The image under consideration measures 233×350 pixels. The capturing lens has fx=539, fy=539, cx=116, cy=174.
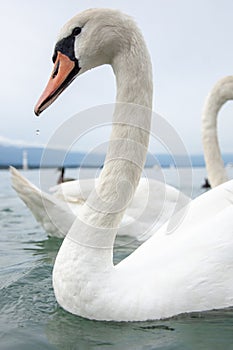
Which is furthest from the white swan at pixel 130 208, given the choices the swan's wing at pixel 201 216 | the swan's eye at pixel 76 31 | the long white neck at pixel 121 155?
the swan's eye at pixel 76 31

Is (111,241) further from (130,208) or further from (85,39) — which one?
(130,208)

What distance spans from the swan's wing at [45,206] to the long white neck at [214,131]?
5.52 feet

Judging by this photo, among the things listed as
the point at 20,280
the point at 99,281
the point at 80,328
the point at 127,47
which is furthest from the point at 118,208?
the point at 20,280

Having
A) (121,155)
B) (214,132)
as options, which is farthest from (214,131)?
(121,155)

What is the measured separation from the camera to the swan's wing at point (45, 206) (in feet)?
19.2

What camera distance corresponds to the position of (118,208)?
3307mm

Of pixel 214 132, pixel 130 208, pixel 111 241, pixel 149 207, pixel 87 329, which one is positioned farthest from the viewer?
pixel 149 207

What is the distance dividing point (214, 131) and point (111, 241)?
3128 millimetres

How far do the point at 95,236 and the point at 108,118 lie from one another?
78 cm

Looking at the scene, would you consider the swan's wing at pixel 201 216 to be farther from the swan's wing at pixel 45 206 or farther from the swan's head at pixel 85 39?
the swan's wing at pixel 45 206

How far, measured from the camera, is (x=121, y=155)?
3322mm

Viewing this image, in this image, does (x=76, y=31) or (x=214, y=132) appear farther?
(x=214, y=132)

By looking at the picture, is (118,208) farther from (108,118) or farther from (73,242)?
(108,118)

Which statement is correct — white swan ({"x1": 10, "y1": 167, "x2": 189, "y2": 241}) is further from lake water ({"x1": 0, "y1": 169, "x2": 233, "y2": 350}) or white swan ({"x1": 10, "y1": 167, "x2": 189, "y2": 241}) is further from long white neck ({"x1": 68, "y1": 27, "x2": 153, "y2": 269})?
long white neck ({"x1": 68, "y1": 27, "x2": 153, "y2": 269})
